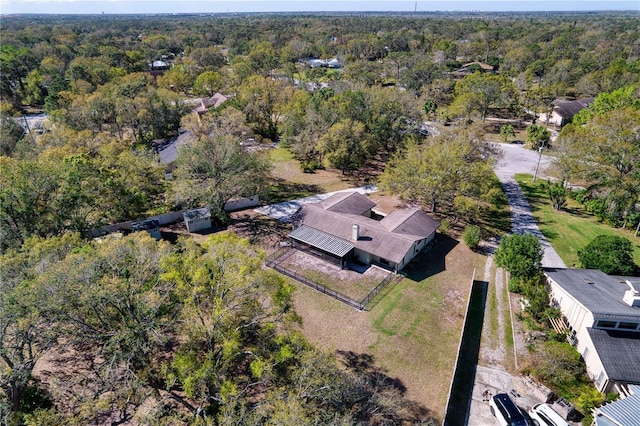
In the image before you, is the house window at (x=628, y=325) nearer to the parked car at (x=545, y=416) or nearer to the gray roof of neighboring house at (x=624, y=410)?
the gray roof of neighboring house at (x=624, y=410)

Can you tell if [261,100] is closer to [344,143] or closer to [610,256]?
[344,143]

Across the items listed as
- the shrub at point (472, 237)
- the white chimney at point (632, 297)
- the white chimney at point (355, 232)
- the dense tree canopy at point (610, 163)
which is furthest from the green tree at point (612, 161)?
the white chimney at point (355, 232)

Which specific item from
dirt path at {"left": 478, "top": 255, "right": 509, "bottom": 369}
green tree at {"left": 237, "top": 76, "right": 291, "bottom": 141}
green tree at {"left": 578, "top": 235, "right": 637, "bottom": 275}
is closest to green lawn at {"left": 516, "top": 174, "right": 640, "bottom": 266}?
green tree at {"left": 578, "top": 235, "right": 637, "bottom": 275}

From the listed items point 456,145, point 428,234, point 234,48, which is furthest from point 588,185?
point 234,48

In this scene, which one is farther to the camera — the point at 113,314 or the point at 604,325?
the point at 604,325

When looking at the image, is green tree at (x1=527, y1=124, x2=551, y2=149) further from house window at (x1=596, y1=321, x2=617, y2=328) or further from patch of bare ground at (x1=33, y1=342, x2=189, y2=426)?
patch of bare ground at (x1=33, y1=342, x2=189, y2=426)

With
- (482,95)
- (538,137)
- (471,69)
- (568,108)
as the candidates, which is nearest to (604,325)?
(538,137)
